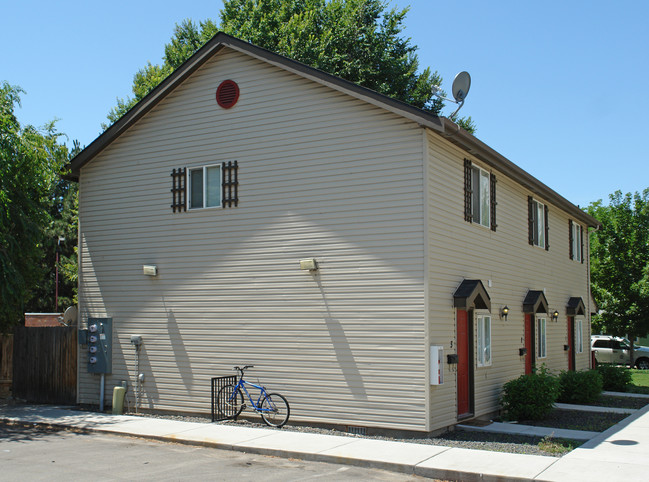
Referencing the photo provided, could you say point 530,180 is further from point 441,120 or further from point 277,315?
point 277,315

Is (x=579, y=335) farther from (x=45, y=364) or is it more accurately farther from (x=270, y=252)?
(x=45, y=364)

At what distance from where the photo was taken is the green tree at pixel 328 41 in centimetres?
2889

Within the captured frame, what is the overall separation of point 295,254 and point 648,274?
998 inches

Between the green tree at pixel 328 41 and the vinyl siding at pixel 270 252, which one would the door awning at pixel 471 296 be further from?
the green tree at pixel 328 41

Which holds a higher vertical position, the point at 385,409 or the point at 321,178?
the point at 321,178

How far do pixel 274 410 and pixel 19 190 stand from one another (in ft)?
27.2

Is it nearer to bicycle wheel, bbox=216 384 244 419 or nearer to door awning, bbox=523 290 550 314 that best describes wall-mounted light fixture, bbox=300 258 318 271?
bicycle wheel, bbox=216 384 244 419

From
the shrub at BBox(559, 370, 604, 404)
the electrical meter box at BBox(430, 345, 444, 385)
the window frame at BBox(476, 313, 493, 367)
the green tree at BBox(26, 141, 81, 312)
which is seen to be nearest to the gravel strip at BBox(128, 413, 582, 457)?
the electrical meter box at BBox(430, 345, 444, 385)

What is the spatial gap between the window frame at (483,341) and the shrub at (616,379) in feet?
27.0

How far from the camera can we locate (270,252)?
1355 cm

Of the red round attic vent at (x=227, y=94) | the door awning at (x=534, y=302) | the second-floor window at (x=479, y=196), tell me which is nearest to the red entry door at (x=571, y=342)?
the door awning at (x=534, y=302)

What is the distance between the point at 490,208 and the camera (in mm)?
15445

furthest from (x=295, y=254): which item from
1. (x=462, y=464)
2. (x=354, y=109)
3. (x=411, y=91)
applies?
(x=411, y=91)

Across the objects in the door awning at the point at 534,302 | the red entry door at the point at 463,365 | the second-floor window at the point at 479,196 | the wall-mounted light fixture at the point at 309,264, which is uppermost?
the second-floor window at the point at 479,196
